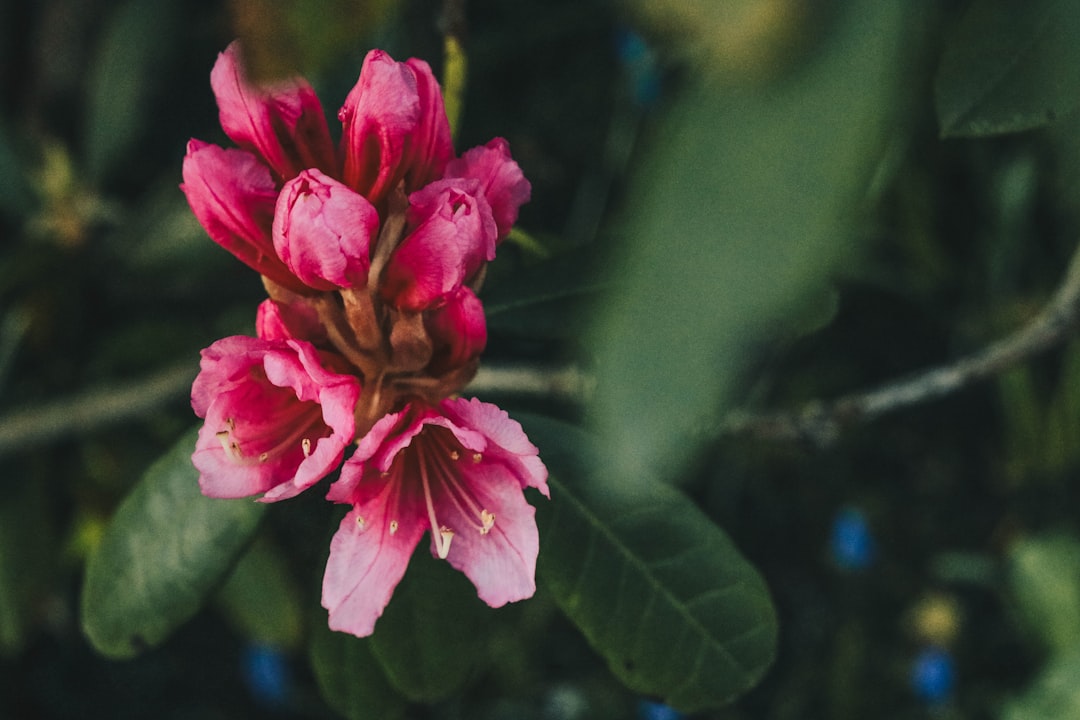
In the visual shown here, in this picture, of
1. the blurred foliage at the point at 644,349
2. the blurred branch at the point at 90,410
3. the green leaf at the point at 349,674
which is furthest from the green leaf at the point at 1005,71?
the blurred branch at the point at 90,410

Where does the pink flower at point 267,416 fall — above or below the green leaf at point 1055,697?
above

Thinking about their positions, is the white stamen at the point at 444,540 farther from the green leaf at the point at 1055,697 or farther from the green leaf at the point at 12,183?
the green leaf at the point at 12,183

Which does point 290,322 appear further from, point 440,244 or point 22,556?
point 22,556

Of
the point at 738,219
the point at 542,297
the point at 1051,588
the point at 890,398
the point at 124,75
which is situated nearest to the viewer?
the point at 738,219

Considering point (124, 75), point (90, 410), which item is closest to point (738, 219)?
point (90, 410)

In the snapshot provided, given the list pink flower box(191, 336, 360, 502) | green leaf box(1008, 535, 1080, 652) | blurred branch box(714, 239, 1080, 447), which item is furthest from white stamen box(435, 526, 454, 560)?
green leaf box(1008, 535, 1080, 652)

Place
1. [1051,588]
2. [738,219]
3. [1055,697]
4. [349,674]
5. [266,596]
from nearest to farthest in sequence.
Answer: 1. [738,219]
2. [349,674]
3. [1055,697]
4. [266,596]
5. [1051,588]

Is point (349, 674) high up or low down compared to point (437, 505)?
down
